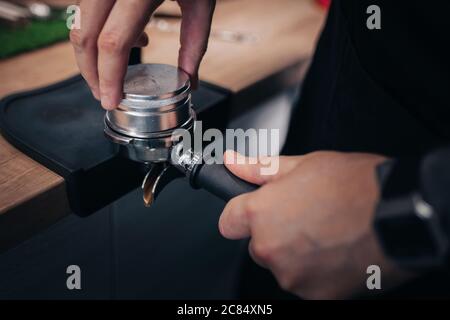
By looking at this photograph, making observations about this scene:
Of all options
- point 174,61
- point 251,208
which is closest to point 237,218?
point 251,208

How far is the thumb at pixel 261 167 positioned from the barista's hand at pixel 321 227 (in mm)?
34

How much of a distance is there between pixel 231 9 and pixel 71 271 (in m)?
0.66

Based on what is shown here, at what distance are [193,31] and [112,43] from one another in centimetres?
11

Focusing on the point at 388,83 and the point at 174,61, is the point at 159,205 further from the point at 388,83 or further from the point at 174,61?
the point at 388,83

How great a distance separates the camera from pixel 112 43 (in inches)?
15.7

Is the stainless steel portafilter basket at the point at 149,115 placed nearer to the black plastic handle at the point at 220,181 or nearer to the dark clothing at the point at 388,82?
the black plastic handle at the point at 220,181

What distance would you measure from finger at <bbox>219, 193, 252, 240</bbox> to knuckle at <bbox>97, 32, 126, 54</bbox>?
171 mm

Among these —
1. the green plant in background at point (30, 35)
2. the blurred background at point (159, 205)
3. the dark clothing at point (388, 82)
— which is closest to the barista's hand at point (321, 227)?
the dark clothing at point (388, 82)

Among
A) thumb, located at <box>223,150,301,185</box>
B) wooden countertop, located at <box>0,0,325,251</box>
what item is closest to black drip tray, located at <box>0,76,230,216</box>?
wooden countertop, located at <box>0,0,325,251</box>

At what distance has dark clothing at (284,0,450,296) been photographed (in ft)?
1.51

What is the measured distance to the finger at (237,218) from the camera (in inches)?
14.6

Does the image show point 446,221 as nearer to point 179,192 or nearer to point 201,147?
point 201,147
